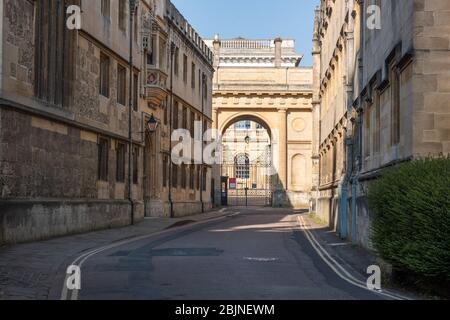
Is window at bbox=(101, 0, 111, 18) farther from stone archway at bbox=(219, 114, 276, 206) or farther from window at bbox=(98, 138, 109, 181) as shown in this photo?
stone archway at bbox=(219, 114, 276, 206)

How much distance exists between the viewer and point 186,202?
43250mm

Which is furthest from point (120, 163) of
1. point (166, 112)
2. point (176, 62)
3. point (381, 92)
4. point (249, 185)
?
point (249, 185)

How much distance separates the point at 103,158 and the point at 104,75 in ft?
10.1

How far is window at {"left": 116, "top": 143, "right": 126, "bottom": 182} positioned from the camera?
29750 millimetres

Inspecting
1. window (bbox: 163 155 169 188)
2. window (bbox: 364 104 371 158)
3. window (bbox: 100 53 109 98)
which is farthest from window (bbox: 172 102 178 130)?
window (bbox: 364 104 371 158)

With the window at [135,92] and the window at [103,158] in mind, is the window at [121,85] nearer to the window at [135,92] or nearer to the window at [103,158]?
the window at [135,92]

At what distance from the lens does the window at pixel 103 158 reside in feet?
88.9

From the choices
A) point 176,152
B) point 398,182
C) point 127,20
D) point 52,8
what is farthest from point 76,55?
point 176,152

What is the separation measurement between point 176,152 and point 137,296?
101ft

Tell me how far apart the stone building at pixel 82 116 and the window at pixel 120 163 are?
39mm

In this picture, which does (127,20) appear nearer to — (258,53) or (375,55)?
(375,55)

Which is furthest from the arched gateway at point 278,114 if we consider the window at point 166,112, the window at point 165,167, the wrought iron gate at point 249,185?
the window at point 166,112

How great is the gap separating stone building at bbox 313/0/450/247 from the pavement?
90.9 inches

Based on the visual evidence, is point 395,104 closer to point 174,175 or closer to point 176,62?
point 174,175
